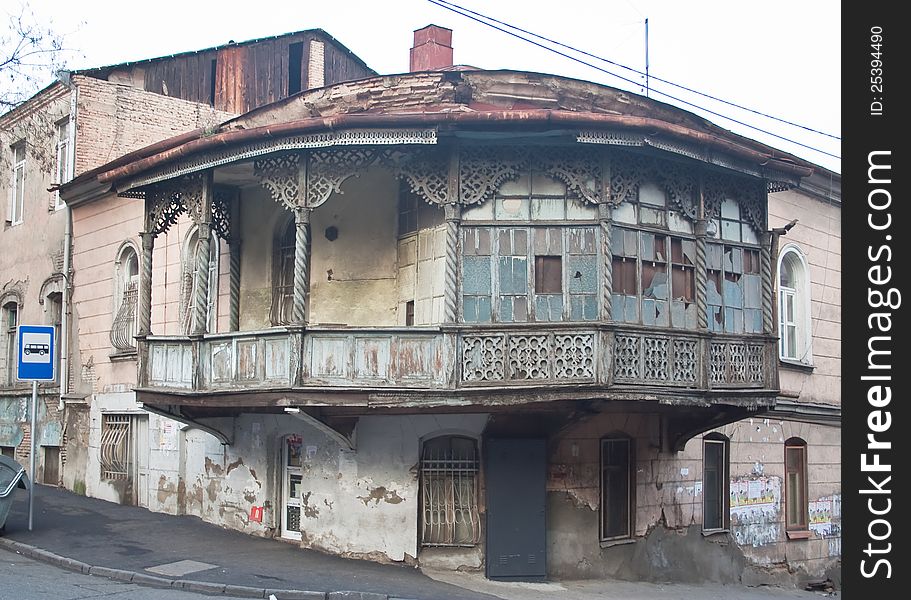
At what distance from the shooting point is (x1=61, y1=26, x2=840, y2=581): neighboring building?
1295 cm

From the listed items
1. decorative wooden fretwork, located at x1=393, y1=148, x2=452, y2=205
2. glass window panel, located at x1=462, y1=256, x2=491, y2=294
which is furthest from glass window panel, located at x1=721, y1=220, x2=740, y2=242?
decorative wooden fretwork, located at x1=393, y1=148, x2=452, y2=205

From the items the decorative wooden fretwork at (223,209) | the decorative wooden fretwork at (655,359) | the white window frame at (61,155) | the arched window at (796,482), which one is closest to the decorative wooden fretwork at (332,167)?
the decorative wooden fretwork at (223,209)

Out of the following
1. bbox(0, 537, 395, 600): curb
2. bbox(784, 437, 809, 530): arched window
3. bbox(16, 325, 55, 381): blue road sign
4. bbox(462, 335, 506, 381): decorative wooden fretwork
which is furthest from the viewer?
bbox(784, 437, 809, 530): arched window

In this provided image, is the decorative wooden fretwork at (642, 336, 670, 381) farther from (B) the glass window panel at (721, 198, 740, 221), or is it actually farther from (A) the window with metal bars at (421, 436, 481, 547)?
(A) the window with metal bars at (421, 436, 481, 547)

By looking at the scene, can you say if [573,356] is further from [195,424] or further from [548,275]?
[195,424]

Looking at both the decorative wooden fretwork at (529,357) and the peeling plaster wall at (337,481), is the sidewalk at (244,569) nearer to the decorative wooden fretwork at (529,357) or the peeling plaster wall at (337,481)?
the peeling plaster wall at (337,481)

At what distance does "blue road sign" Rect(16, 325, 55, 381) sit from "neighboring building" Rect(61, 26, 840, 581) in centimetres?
135

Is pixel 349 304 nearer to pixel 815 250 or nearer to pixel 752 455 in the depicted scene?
pixel 752 455

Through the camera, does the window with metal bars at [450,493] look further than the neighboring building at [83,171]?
No

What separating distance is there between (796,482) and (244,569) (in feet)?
35.0

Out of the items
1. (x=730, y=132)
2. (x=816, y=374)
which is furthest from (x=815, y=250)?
(x=730, y=132)

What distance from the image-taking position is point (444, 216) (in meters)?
13.9

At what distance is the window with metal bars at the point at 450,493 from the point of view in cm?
→ 1404

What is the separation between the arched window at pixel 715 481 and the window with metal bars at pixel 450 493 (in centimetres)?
446
